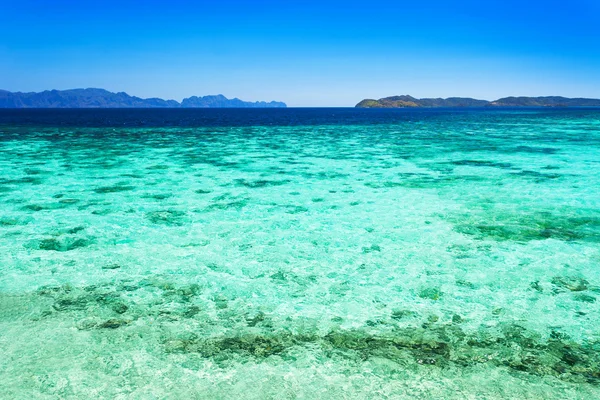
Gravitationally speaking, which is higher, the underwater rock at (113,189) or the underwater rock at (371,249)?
the underwater rock at (113,189)

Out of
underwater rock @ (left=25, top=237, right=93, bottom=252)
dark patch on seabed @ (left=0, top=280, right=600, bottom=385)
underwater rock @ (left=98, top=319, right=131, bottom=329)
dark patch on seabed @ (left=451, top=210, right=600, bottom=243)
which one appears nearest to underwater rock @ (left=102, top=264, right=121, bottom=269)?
dark patch on seabed @ (left=0, top=280, right=600, bottom=385)

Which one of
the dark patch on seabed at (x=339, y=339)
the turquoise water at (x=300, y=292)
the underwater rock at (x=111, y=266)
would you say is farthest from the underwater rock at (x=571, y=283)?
the underwater rock at (x=111, y=266)

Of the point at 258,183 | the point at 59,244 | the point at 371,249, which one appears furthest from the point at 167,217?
the point at 371,249

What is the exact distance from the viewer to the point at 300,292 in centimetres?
506

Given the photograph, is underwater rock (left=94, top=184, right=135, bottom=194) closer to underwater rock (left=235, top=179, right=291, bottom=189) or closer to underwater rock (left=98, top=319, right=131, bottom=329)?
underwater rock (left=235, top=179, right=291, bottom=189)

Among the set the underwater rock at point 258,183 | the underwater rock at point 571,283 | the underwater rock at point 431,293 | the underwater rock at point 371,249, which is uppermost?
the underwater rock at point 258,183

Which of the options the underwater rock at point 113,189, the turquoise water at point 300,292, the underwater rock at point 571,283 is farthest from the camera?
the underwater rock at point 113,189

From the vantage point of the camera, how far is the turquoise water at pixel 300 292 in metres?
3.39

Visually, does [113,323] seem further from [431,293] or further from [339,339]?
[431,293]

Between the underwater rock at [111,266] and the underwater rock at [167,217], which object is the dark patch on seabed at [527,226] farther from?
the underwater rock at [111,266]

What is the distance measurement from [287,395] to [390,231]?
4.72 meters

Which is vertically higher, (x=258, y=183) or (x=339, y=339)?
(x=258, y=183)

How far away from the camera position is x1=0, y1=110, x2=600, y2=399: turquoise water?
339 centimetres

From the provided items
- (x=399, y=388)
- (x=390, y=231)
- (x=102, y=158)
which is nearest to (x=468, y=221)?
(x=390, y=231)
